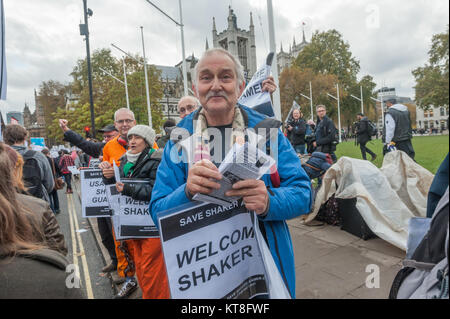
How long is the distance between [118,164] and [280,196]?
2.64 metres

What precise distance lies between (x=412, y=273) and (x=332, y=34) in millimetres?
48848

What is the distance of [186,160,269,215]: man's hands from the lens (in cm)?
118

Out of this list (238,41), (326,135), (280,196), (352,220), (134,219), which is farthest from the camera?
(238,41)

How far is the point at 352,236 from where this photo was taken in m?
4.25

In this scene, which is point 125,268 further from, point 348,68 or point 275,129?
point 348,68

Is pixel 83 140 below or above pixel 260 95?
below

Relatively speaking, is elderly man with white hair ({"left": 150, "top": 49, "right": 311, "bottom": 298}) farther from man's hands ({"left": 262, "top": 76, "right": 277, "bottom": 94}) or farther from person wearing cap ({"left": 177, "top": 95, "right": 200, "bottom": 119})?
person wearing cap ({"left": 177, "top": 95, "right": 200, "bottom": 119})

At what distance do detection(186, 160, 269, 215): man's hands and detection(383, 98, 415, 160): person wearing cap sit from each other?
6652 millimetres

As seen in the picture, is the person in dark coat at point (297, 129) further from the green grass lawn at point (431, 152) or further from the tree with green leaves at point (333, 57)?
the tree with green leaves at point (333, 57)

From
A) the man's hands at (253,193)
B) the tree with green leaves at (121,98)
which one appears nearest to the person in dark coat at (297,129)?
the man's hands at (253,193)

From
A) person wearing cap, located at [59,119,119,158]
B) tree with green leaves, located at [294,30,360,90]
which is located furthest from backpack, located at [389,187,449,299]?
tree with green leaves, located at [294,30,360,90]

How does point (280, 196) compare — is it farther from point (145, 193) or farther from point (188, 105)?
point (188, 105)

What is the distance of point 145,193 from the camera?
9.04 ft

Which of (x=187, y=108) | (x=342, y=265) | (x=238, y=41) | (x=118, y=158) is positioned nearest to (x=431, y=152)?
(x=342, y=265)
